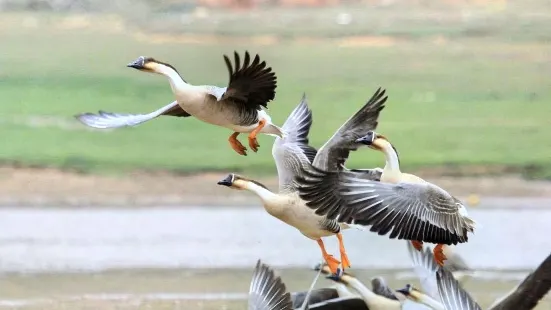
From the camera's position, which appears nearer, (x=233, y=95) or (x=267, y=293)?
(x=233, y=95)

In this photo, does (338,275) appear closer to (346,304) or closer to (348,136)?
(346,304)

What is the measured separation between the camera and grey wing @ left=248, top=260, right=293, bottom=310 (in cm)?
90

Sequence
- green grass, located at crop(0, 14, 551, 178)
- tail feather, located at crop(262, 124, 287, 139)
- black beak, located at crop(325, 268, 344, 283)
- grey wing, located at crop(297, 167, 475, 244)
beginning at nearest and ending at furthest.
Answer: grey wing, located at crop(297, 167, 475, 244)
tail feather, located at crop(262, 124, 287, 139)
black beak, located at crop(325, 268, 344, 283)
green grass, located at crop(0, 14, 551, 178)

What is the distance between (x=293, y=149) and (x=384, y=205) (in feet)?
0.61

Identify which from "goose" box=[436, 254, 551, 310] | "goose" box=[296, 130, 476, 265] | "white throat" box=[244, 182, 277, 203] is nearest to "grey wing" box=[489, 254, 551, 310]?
"goose" box=[436, 254, 551, 310]

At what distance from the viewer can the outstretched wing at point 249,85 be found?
704 millimetres

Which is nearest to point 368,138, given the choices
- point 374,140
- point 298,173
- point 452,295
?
point 374,140

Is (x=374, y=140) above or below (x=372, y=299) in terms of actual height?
above

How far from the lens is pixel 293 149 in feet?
2.78

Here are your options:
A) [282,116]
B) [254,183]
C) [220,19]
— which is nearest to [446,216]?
[254,183]

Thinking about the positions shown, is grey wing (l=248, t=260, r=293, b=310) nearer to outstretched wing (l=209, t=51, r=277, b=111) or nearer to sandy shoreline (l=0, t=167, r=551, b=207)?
outstretched wing (l=209, t=51, r=277, b=111)

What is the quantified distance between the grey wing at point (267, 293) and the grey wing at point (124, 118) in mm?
273

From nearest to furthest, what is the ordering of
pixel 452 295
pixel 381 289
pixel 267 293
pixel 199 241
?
pixel 452 295
pixel 267 293
pixel 381 289
pixel 199 241

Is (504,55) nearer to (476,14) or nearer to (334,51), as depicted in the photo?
(476,14)
